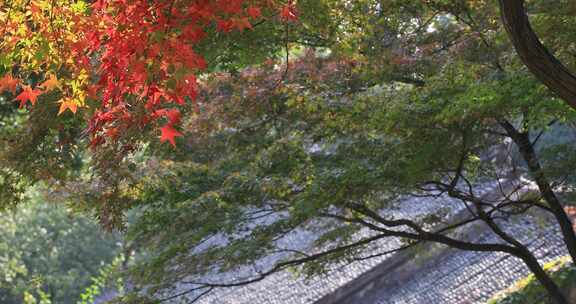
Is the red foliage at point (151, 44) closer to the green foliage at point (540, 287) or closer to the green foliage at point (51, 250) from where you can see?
the green foliage at point (540, 287)

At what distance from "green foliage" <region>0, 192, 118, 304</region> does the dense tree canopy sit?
13.2 metres

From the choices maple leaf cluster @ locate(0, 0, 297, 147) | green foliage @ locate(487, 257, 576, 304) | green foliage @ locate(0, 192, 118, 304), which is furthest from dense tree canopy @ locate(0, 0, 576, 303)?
green foliage @ locate(0, 192, 118, 304)

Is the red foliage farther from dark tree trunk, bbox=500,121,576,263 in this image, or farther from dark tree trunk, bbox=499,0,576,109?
dark tree trunk, bbox=500,121,576,263

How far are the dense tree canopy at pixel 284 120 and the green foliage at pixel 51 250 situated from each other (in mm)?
13161

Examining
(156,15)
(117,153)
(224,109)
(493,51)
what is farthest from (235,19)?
(224,109)

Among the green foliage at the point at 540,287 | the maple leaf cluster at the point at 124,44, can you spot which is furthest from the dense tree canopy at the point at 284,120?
the green foliage at the point at 540,287

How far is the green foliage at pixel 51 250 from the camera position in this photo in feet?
66.6

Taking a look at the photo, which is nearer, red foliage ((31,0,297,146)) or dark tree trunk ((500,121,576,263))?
red foliage ((31,0,297,146))

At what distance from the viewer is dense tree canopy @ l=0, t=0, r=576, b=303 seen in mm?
4562

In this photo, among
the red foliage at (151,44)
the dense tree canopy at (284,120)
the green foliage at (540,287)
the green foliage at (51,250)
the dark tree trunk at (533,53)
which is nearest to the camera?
the red foliage at (151,44)

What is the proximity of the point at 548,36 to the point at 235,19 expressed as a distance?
299 cm

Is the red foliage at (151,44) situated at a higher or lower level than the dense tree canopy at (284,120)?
lower

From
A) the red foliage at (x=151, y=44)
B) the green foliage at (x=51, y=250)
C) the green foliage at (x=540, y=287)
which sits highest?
the green foliage at (x=51, y=250)

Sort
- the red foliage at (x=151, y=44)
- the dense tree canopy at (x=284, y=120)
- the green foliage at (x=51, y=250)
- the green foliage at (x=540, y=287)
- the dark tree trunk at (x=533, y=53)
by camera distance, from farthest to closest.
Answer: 1. the green foliage at (x=51, y=250)
2. the green foliage at (x=540, y=287)
3. the dense tree canopy at (x=284, y=120)
4. the dark tree trunk at (x=533, y=53)
5. the red foliage at (x=151, y=44)
